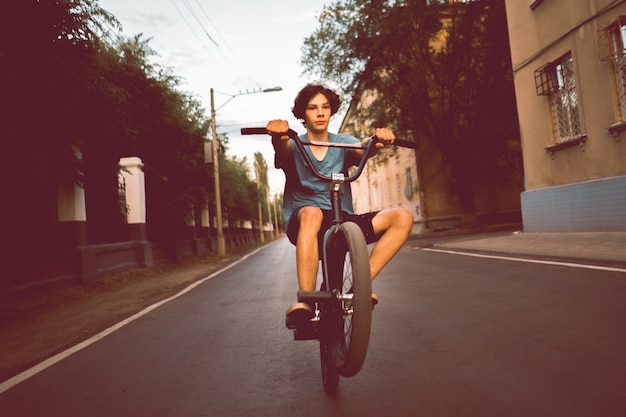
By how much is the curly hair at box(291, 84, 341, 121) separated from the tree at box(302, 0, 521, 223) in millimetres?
21810

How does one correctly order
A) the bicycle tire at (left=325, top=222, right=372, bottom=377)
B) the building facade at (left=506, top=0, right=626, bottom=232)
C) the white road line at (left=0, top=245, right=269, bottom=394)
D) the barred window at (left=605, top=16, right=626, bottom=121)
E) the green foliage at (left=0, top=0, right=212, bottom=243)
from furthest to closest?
the building facade at (left=506, top=0, right=626, bottom=232) < the barred window at (left=605, top=16, right=626, bottom=121) < the green foliage at (left=0, top=0, right=212, bottom=243) < the white road line at (left=0, top=245, right=269, bottom=394) < the bicycle tire at (left=325, top=222, right=372, bottom=377)

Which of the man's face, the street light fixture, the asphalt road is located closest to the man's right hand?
the man's face

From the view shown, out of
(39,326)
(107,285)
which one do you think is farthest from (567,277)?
(107,285)

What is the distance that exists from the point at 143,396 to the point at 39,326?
4.42 m

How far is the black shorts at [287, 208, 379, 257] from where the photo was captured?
299cm

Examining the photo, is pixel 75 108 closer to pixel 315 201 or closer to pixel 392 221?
pixel 315 201

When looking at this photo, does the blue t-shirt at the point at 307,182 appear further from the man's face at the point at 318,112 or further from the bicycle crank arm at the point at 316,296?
the bicycle crank arm at the point at 316,296

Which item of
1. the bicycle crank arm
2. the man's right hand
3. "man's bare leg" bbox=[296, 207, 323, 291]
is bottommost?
the bicycle crank arm

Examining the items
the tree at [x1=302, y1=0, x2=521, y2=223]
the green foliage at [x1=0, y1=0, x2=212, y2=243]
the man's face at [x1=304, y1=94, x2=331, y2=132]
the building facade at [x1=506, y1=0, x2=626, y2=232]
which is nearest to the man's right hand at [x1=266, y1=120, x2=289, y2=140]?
the man's face at [x1=304, y1=94, x2=331, y2=132]

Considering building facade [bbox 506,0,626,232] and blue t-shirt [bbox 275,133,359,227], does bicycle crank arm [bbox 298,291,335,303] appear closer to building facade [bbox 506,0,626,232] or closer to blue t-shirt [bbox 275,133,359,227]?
blue t-shirt [bbox 275,133,359,227]

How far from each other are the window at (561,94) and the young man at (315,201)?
11272mm

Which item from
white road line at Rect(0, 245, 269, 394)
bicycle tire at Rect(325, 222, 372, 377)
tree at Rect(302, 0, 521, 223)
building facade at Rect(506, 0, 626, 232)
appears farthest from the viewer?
tree at Rect(302, 0, 521, 223)

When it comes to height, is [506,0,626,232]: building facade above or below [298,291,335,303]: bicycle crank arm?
above

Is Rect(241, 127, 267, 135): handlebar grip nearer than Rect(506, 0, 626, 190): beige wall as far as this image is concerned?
Yes
